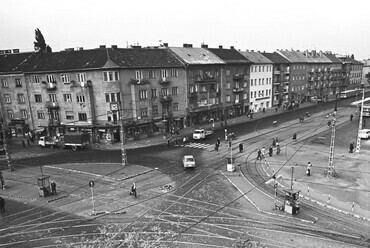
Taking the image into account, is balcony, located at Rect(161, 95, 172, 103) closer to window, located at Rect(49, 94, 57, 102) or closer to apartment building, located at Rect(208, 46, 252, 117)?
apartment building, located at Rect(208, 46, 252, 117)

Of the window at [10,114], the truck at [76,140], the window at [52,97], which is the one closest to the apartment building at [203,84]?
the truck at [76,140]

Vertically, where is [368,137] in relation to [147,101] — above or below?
below

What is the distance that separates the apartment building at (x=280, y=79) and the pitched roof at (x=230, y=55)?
14916 millimetres

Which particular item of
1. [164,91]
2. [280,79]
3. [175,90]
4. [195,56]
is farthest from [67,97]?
[280,79]

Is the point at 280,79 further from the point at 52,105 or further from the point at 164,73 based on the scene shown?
the point at 52,105

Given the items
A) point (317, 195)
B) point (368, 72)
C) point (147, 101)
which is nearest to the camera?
point (317, 195)

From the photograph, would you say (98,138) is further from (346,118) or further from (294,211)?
(346,118)

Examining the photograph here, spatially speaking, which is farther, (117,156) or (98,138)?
(98,138)

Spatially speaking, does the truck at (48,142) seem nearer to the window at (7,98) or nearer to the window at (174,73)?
the window at (7,98)

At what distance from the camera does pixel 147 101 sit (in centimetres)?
5575

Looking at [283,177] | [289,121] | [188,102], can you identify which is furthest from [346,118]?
[283,177]

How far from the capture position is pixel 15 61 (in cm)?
6241

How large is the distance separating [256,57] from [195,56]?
25.3m

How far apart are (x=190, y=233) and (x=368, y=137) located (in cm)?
4324
